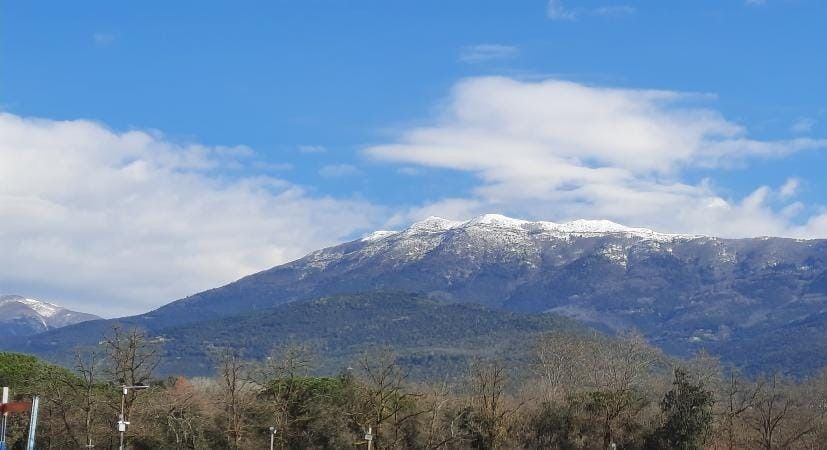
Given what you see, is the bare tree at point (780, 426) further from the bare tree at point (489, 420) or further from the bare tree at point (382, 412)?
the bare tree at point (382, 412)

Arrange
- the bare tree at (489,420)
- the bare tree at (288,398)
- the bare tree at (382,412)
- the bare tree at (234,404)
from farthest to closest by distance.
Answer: the bare tree at (288,398), the bare tree at (489,420), the bare tree at (234,404), the bare tree at (382,412)

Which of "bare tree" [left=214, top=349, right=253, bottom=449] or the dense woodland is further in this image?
"bare tree" [left=214, top=349, right=253, bottom=449]

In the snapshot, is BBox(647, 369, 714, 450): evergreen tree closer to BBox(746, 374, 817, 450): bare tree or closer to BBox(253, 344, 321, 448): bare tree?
BBox(746, 374, 817, 450): bare tree

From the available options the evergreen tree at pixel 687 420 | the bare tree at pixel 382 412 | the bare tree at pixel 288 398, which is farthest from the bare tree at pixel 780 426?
the bare tree at pixel 288 398

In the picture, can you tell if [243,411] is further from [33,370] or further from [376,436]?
[33,370]

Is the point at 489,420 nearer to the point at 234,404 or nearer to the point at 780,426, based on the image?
the point at 234,404

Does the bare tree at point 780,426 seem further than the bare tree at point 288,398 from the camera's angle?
No

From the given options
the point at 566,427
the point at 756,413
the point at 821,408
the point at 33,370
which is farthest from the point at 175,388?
the point at 821,408

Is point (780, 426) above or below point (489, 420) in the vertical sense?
below

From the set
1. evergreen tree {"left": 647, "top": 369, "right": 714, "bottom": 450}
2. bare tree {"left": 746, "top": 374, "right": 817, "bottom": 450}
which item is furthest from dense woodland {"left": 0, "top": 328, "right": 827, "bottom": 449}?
bare tree {"left": 746, "top": 374, "right": 817, "bottom": 450}

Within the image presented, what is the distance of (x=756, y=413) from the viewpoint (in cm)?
8875

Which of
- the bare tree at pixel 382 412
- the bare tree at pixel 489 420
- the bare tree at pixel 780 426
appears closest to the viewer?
the bare tree at pixel 780 426

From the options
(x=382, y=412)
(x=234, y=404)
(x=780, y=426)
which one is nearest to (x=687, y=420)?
(x=780, y=426)

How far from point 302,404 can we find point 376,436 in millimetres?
9049
